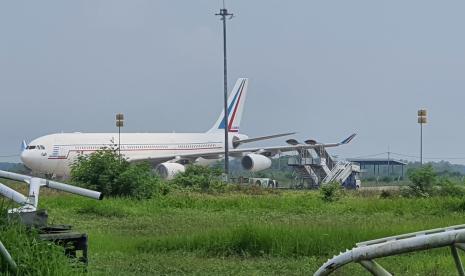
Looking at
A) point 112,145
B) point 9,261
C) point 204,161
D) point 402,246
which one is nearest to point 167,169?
point 112,145

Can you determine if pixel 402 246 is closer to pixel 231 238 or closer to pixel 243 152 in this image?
pixel 231 238

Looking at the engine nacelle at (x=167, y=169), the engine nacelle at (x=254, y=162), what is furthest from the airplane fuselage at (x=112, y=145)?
the engine nacelle at (x=254, y=162)

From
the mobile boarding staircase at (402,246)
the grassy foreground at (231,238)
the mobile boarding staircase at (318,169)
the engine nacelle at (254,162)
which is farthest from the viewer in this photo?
the mobile boarding staircase at (318,169)

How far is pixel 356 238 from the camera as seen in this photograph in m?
11.2

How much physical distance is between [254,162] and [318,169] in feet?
16.3

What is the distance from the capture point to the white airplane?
1684 inches

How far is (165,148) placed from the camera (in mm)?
50469

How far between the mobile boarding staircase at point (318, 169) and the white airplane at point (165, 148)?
76cm

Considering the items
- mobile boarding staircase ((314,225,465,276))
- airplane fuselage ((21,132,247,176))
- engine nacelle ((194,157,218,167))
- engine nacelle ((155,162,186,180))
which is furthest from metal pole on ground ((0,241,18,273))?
engine nacelle ((194,157,218,167))

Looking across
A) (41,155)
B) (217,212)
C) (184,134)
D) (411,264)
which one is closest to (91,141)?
(41,155)

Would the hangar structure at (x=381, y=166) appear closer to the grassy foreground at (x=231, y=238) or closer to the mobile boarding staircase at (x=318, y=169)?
the mobile boarding staircase at (x=318, y=169)

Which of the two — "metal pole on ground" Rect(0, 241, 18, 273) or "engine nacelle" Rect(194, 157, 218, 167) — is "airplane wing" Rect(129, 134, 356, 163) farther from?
"metal pole on ground" Rect(0, 241, 18, 273)

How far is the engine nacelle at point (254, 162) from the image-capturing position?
4725 centimetres

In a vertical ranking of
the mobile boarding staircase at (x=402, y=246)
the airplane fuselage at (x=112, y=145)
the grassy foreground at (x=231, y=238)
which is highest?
the airplane fuselage at (x=112, y=145)
